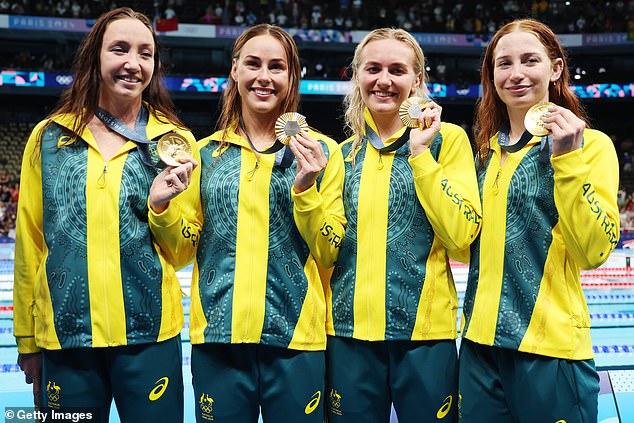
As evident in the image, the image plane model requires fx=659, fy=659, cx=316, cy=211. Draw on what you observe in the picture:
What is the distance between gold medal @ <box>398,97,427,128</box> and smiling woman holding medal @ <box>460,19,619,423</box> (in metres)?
0.28

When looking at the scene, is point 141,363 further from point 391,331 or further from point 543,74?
point 543,74

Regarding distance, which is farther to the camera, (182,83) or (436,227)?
(182,83)

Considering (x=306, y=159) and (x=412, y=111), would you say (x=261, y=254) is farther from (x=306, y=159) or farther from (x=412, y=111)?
(x=412, y=111)

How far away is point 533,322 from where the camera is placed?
202 centimetres

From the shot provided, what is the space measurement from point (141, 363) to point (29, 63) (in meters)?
16.9

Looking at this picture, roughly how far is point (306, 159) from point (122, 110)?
0.71m

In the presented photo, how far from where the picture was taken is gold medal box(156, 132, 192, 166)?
2.08 m

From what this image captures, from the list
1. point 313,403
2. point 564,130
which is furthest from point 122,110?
point 564,130

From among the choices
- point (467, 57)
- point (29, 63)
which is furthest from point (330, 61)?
point (29, 63)

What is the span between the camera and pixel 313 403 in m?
2.13

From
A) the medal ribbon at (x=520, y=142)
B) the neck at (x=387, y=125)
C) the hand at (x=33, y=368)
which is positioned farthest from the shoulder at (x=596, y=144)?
the hand at (x=33, y=368)

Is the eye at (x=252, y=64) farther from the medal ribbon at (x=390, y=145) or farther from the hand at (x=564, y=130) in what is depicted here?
the hand at (x=564, y=130)

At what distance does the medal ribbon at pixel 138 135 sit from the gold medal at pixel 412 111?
82cm

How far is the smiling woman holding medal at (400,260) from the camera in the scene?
2.12 meters
